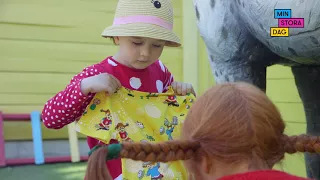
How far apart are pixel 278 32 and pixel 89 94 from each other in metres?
0.50

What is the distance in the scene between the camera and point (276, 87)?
315 cm

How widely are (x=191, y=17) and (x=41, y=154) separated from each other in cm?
144

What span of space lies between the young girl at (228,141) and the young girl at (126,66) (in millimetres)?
421

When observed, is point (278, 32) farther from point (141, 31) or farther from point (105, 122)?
point (105, 122)

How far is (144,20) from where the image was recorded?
4.88 ft

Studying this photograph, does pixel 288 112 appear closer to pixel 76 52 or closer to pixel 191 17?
pixel 191 17

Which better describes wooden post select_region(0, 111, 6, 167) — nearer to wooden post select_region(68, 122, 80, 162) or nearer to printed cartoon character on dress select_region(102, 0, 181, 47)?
wooden post select_region(68, 122, 80, 162)

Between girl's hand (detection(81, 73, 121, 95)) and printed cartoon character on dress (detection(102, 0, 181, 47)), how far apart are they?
0.42 feet

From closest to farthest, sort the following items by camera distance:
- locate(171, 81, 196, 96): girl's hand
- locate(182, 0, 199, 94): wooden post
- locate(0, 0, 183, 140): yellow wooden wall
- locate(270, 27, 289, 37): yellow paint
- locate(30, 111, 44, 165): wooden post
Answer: locate(270, 27, 289, 37): yellow paint, locate(171, 81, 196, 96): girl's hand, locate(30, 111, 44, 165): wooden post, locate(0, 0, 183, 140): yellow wooden wall, locate(182, 0, 199, 94): wooden post

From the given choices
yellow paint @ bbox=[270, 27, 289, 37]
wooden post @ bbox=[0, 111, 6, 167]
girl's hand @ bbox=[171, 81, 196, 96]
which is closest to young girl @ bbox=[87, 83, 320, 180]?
yellow paint @ bbox=[270, 27, 289, 37]

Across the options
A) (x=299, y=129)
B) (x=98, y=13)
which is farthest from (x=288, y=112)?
(x=98, y=13)

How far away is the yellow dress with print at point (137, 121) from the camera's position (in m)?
1.42

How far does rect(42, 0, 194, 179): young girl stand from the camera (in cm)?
143

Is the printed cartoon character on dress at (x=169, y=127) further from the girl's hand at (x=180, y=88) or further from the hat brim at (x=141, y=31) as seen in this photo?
the hat brim at (x=141, y=31)
